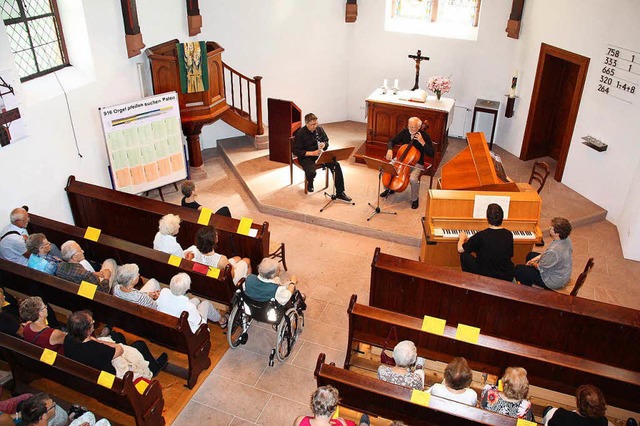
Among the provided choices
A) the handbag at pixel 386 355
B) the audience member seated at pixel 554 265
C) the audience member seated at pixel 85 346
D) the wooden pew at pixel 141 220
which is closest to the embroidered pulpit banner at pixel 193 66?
→ the wooden pew at pixel 141 220

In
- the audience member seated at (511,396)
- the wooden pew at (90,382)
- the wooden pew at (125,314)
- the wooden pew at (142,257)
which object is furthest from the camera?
the wooden pew at (142,257)

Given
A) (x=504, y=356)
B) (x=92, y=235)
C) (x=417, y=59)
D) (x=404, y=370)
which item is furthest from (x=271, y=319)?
(x=417, y=59)

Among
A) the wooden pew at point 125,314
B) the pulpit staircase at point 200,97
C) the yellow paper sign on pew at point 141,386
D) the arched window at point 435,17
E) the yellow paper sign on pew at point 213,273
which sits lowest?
the yellow paper sign on pew at point 141,386

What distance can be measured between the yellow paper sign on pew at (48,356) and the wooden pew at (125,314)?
68 cm

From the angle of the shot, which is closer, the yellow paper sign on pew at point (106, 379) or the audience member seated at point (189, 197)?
the yellow paper sign on pew at point (106, 379)

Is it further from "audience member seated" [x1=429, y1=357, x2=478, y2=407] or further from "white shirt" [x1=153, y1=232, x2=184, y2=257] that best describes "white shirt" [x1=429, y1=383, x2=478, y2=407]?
"white shirt" [x1=153, y1=232, x2=184, y2=257]

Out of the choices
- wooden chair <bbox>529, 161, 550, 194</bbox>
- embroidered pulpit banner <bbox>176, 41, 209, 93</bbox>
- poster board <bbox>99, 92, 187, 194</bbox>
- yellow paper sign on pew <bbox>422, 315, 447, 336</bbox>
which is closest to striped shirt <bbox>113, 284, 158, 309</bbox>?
yellow paper sign on pew <bbox>422, 315, 447, 336</bbox>

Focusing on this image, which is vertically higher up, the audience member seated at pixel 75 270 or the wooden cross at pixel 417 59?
the wooden cross at pixel 417 59

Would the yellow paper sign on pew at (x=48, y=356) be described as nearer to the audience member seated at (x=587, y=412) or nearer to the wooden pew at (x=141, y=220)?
the wooden pew at (x=141, y=220)

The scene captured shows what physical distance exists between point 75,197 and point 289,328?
3.38 meters

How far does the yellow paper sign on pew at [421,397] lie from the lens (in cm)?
393

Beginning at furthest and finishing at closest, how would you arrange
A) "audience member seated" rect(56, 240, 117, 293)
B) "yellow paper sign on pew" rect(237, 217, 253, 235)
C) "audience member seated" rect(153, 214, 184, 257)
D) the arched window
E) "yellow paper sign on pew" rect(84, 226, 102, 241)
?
the arched window → "yellow paper sign on pew" rect(237, 217, 253, 235) → "yellow paper sign on pew" rect(84, 226, 102, 241) → "audience member seated" rect(153, 214, 184, 257) → "audience member seated" rect(56, 240, 117, 293)

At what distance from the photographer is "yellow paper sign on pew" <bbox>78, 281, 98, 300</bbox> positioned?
4.95 m

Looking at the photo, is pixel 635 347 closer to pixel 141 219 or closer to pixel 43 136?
pixel 141 219
